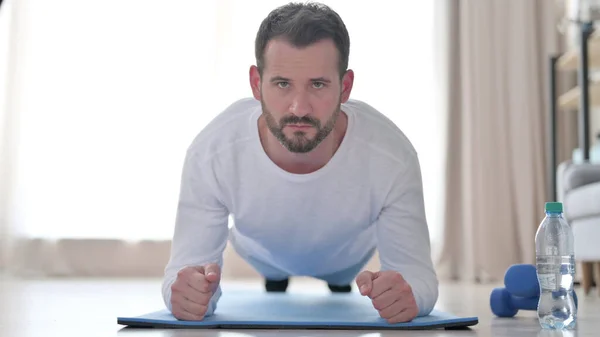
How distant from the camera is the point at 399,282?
59.3 inches

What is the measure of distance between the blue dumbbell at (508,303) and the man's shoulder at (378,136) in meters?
0.40

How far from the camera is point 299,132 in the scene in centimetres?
155

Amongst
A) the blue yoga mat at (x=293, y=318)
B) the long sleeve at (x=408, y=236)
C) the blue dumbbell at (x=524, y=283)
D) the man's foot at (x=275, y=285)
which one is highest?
the long sleeve at (x=408, y=236)

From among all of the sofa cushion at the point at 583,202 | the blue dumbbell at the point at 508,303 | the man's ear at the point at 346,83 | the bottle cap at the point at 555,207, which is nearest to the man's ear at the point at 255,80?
the man's ear at the point at 346,83

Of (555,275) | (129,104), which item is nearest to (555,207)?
(555,275)

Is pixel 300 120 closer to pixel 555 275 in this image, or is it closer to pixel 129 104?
pixel 555 275

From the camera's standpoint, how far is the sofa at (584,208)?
268cm

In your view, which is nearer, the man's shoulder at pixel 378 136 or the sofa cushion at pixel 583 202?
the man's shoulder at pixel 378 136

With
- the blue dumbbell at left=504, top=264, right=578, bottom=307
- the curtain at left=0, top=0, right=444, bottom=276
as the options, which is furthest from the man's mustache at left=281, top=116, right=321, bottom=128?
the curtain at left=0, top=0, right=444, bottom=276

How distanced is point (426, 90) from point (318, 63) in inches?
121

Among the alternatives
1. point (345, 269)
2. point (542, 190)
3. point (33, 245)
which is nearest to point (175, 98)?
point (33, 245)

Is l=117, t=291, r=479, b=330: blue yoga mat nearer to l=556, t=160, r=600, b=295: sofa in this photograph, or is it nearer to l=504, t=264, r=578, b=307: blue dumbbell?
l=504, t=264, r=578, b=307: blue dumbbell

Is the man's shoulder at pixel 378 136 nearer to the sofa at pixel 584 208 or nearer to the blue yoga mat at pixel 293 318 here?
the blue yoga mat at pixel 293 318

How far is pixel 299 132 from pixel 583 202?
153cm
